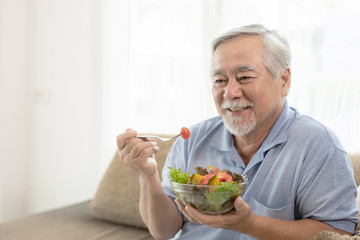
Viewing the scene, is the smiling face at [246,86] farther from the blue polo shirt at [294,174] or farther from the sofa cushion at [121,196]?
the sofa cushion at [121,196]

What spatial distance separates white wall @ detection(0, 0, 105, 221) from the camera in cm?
304

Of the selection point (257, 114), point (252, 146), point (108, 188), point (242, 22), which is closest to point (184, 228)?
point (252, 146)

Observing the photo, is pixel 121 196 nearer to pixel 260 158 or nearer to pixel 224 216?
pixel 260 158

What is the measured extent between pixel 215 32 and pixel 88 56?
3.52 feet

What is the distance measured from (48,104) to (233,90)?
224 cm

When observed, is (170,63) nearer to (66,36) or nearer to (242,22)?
(242,22)

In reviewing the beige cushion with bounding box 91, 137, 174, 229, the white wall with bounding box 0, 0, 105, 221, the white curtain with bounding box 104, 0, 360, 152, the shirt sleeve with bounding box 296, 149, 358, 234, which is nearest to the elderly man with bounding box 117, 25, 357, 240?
the shirt sleeve with bounding box 296, 149, 358, 234

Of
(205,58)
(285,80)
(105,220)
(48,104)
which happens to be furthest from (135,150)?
(48,104)

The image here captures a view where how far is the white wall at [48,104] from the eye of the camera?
304 centimetres

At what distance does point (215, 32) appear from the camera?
96.2 inches

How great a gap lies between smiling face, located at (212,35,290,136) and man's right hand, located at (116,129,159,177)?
314 millimetres

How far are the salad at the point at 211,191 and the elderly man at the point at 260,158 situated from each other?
0.03 m

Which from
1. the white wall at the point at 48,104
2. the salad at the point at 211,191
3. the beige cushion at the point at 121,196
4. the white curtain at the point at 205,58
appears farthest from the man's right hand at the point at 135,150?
the white wall at the point at 48,104

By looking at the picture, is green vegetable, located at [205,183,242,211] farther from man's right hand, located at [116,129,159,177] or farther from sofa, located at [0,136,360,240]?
sofa, located at [0,136,360,240]
